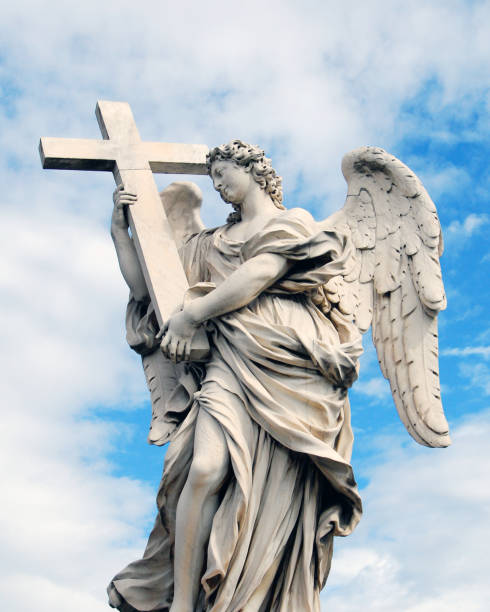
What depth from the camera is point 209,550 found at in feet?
22.4

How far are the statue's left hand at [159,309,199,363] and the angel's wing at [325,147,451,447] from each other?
1.10m

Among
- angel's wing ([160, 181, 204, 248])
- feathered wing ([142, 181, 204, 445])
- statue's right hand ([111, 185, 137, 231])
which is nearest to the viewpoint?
feathered wing ([142, 181, 204, 445])

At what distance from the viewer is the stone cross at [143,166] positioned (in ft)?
25.5

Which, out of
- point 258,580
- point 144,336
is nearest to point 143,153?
point 144,336

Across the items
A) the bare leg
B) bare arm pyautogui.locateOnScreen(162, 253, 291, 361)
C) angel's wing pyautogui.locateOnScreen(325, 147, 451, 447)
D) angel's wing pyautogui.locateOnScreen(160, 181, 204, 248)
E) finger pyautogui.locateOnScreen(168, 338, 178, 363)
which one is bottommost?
the bare leg

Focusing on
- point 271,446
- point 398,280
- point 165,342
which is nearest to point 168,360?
point 165,342

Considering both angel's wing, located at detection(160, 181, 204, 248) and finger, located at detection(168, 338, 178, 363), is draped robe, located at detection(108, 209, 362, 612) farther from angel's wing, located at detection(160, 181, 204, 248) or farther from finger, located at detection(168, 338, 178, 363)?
angel's wing, located at detection(160, 181, 204, 248)

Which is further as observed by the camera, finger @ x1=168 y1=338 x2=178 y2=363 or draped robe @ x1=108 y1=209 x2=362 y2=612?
finger @ x1=168 y1=338 x2=178 y2=363

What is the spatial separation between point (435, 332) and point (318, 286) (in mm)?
952

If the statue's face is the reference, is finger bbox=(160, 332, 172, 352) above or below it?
below

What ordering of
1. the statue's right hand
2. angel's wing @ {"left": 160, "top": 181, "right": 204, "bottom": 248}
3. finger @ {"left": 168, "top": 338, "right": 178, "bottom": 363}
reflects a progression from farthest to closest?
1. angel's wing @ {"left": 160, "top": 181, "right": 204, "bottom": 248}
2. the statue's right hand
3. finger @ {"left": 168, "top": 338, "right": 178, "bottom": 363}

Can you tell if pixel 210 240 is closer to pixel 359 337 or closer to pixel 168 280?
pixel 168 280

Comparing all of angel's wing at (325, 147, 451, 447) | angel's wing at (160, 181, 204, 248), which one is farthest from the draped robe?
angel's wing at (160, 181, 204, 248)

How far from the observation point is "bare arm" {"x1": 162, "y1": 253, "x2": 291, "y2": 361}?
7.25 m
